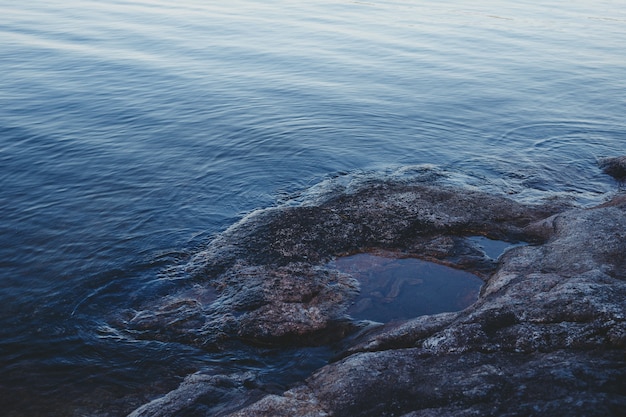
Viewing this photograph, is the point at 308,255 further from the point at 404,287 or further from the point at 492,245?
the point at 492,245

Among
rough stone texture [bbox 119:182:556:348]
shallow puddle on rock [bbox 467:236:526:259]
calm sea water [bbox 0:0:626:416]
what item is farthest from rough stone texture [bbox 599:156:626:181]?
shallow puddle on rock [bbox 467:236:526:259]

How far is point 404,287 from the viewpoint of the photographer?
37.8 ft

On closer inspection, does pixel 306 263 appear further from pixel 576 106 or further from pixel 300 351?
pixel 576 106

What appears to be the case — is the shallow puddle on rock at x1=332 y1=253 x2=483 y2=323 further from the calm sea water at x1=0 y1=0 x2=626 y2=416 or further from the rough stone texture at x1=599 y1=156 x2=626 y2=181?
the rough stone texture at x1=599 y1=156 x2=626 y2=181

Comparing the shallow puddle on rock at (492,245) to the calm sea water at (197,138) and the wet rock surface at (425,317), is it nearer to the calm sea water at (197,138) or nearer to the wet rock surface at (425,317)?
the wet rock surface at (425,317)

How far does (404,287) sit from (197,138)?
1253 cm

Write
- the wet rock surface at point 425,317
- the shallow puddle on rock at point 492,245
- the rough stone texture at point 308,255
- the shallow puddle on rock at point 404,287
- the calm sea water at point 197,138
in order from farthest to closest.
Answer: the shallow puddle on rock at point 492,245
the shallow puddle on rock at point 404,287
the rough stone texture at point 308,255
the calm sea water at point 197,138
the wet rock surface at point 425,317

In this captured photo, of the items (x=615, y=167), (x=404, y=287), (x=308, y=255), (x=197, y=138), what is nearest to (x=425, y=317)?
(x=404, y=287)

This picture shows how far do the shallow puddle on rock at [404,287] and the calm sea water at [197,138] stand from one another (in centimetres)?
212

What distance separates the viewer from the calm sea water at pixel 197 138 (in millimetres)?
9938

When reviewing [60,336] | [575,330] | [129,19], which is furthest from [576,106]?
[129,19]

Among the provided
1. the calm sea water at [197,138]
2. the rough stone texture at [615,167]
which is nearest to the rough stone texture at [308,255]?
the calm sea water at [197,138]

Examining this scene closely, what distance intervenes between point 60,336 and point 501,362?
7866mm

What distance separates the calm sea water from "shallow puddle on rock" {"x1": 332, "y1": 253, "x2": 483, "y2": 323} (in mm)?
2120
